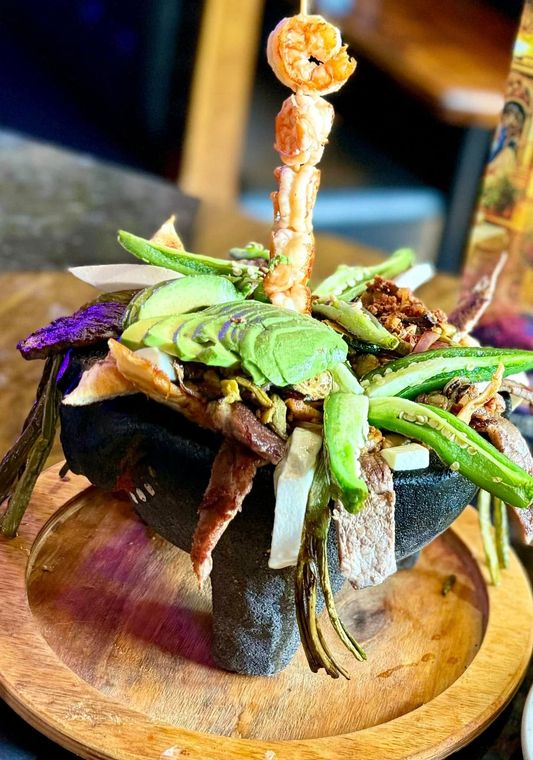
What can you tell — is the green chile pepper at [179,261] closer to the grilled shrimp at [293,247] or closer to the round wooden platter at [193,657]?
the grilled shrimp at [293,247]

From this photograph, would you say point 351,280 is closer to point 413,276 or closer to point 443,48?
point 413,276

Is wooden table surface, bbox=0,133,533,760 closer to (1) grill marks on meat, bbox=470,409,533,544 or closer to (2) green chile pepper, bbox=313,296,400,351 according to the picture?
(2) green chile pepper, bbox=313,296,400,351

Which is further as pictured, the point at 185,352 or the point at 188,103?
the point at 188,103

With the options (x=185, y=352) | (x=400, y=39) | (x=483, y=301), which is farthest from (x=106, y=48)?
(x=185, y=352)

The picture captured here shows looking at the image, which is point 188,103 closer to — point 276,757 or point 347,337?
point 347,337

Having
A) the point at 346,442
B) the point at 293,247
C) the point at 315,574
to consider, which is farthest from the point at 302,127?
the point at 315,574

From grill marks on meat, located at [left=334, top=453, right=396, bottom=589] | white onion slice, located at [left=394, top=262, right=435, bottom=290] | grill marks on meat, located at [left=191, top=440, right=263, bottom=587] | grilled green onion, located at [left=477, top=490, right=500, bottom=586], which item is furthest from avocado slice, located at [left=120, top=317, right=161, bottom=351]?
grilled green onion, located at [left=477, top=490, right=500, bottom=586]
